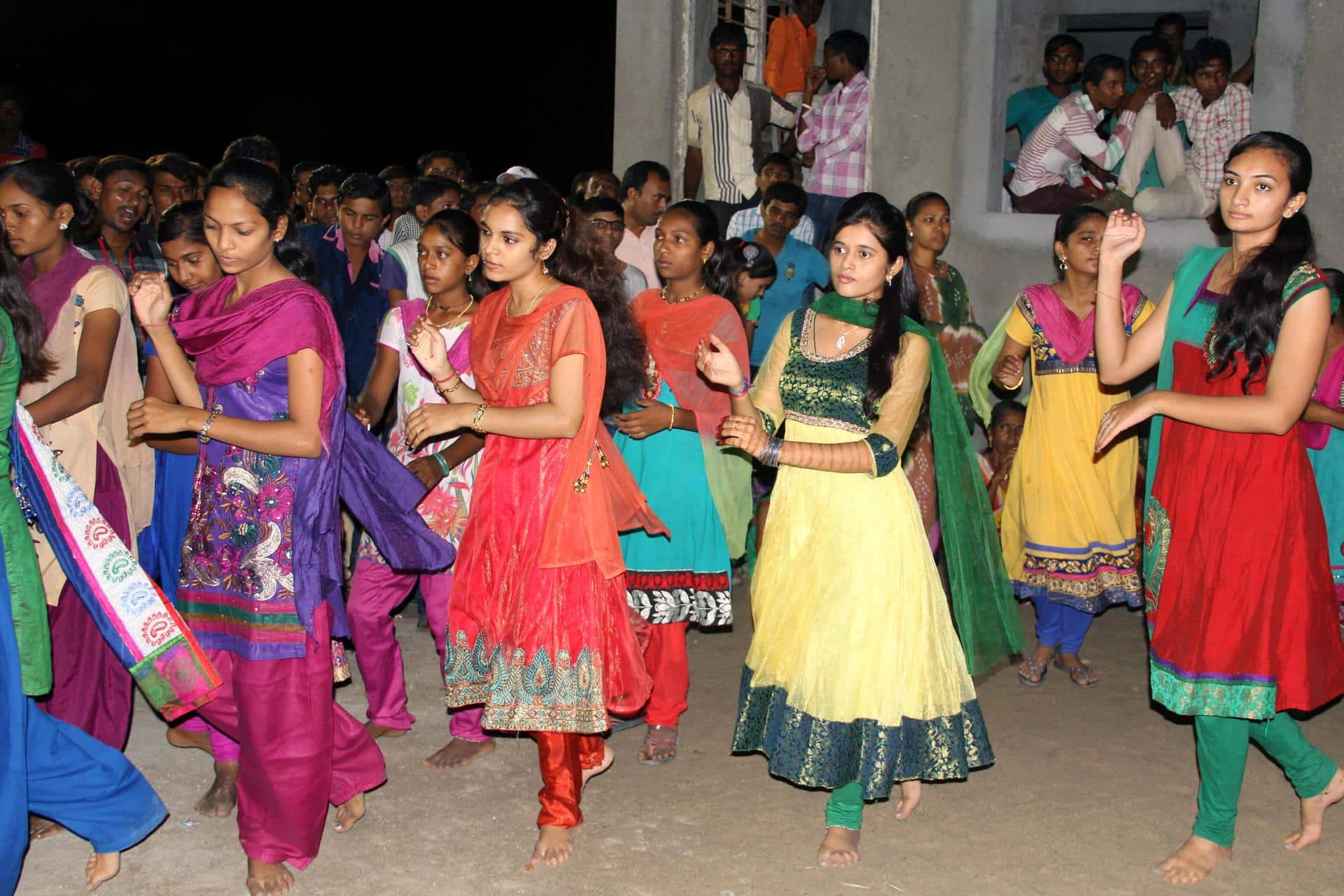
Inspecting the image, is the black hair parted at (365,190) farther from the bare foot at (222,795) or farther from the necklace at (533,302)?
the bare foot at (222,795)

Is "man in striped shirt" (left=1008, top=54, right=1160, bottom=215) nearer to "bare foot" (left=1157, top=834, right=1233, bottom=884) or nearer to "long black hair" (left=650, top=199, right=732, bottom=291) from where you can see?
"long black hair" (left=650, top=199, right=732, bottom=291)

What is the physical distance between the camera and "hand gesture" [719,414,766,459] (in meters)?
3.58

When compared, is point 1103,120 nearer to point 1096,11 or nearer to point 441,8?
point 1096,11

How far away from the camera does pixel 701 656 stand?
5.65m

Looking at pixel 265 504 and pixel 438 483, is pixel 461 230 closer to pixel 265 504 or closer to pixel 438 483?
pixel 438 483

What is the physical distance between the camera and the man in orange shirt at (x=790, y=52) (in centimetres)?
959

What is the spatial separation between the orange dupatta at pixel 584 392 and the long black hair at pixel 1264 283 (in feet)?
5.80

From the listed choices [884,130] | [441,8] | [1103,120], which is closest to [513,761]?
[884,130]

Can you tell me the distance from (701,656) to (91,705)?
2.57 meters

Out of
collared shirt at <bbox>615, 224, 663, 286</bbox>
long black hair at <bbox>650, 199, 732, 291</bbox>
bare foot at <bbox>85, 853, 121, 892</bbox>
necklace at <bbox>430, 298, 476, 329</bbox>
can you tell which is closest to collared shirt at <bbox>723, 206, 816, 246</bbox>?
collared shirt at <bbox>615, 224, 663, 286</bbox>

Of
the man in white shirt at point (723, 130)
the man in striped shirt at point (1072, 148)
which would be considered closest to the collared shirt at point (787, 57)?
the man in white shirt at point (723, 130)

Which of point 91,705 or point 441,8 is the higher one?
point 441,8

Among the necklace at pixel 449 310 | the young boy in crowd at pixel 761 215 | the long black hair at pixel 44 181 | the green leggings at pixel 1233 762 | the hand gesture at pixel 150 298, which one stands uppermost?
the young boy in crowd at pixel 761 215

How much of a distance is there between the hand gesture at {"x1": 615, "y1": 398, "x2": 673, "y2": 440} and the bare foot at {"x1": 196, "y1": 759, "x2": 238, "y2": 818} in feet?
5.53
